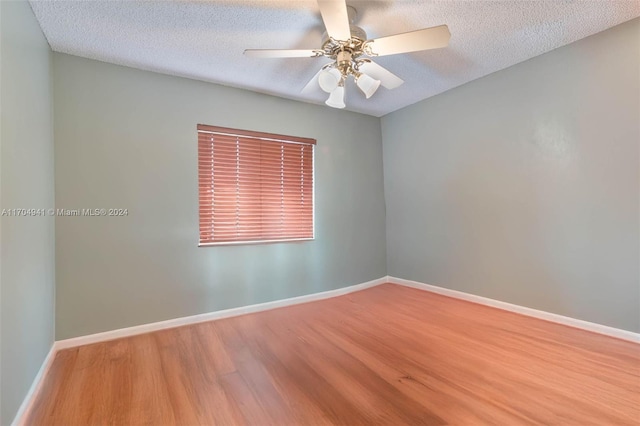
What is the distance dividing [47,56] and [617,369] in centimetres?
449

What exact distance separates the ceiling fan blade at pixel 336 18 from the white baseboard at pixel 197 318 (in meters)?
2.58

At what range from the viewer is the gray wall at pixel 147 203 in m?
2.26

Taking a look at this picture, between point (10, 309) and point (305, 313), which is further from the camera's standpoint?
point (305, 313)

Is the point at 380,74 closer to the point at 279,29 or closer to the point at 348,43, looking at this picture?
the point at 348,43

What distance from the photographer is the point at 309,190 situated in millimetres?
3420

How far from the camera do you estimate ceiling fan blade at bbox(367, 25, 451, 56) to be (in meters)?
1.61

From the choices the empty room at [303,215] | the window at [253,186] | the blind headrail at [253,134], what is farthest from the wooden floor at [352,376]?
the blind headrail at [253,134]

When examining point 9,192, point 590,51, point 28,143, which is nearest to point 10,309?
point 9,192

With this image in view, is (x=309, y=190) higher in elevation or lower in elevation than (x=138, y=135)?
lower

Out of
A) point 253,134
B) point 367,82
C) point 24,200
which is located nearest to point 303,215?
point 253,134

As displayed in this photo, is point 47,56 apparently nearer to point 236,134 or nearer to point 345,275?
point 236,134

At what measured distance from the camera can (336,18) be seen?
61.2 inches

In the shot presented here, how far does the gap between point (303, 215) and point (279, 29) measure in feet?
6.26

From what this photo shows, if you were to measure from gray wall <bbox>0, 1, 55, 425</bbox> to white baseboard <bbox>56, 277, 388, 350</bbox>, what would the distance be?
0.72ft
